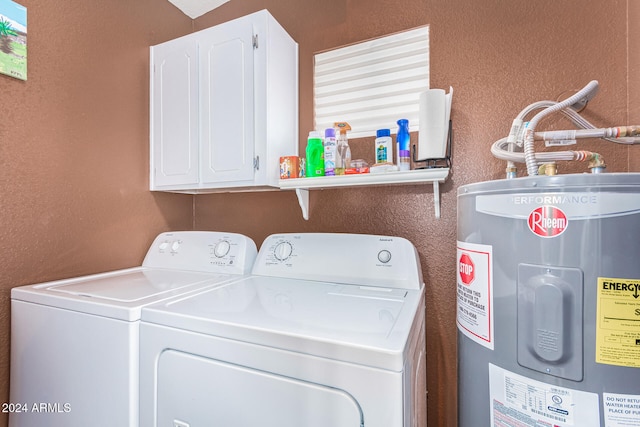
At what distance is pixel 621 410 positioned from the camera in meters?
0.67

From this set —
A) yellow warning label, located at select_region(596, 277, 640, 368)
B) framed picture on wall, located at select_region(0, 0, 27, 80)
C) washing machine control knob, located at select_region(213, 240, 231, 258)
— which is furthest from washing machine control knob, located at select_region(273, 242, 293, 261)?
framed picture on wall, located at select_region(0, 0, 27, 80)

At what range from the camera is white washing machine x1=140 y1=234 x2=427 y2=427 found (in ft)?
2.28

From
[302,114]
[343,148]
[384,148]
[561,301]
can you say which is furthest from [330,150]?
[561,301]

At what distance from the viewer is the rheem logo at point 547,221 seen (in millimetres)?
716

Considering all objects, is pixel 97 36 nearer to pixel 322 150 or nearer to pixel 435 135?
pixel 322 150

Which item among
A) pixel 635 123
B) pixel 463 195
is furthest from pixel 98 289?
pixel 635 123

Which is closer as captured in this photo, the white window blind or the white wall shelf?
the white wall shelf

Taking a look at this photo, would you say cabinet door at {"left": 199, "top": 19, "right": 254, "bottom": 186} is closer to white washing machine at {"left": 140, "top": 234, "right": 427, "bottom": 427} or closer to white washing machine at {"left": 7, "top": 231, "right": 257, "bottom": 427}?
white washing machine at {"left": 7, "top": 231, "right": 257, "bottom": 427}

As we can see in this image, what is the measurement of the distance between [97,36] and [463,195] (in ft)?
6.39

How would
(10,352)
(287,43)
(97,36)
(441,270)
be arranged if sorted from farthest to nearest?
(287,43) < (97,36) < (441,270) < (10,352)

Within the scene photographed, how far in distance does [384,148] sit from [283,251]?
0.71 metres

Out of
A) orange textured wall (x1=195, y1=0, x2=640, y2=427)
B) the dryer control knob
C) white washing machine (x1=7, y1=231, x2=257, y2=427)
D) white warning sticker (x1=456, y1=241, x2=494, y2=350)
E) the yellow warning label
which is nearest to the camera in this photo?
the yellow warning label

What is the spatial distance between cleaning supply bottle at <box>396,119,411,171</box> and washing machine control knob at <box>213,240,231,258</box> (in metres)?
0.98

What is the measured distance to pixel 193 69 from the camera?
5.58 feet
